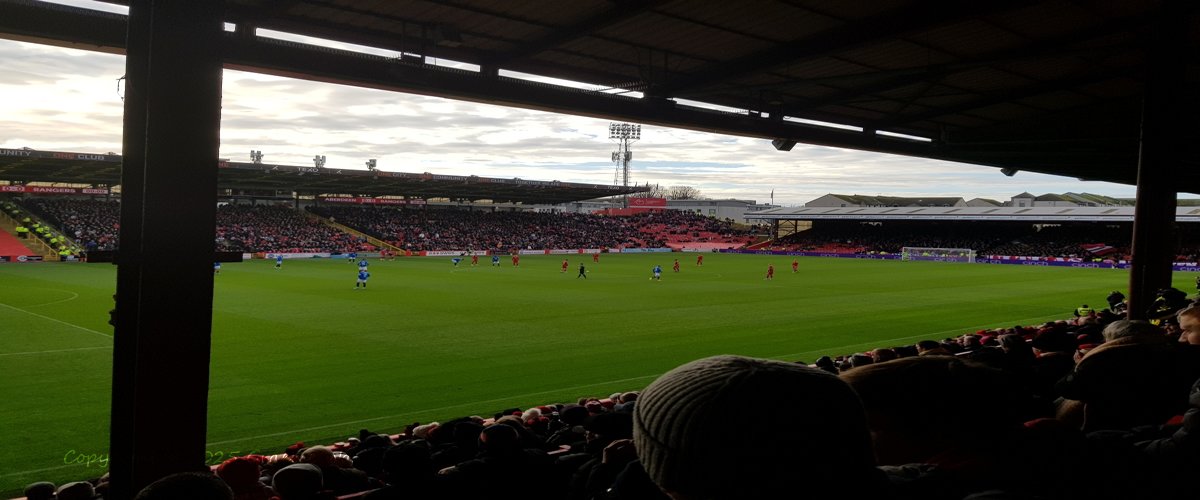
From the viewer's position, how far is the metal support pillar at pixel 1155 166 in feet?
31.5

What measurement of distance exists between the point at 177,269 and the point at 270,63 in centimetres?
238

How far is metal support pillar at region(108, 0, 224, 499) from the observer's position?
A: 4.41 meters

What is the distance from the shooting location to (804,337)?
58.7ft

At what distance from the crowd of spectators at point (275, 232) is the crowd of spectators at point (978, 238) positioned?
4256cm

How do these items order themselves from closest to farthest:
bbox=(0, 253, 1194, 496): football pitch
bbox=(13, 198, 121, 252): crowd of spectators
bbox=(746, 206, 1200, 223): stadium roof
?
→ bbox=(0, 253, 1194, 496): football pitch → bbox=(13, 198, 121, 252): crowd of spectators → bbox=(746, 206, 1200, 223): stadium roof

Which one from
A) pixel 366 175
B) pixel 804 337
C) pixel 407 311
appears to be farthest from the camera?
pixel 366 175

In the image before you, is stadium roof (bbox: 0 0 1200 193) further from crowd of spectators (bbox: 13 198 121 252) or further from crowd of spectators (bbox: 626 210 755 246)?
crowd of spectators (bbox: 626 210 755 246)

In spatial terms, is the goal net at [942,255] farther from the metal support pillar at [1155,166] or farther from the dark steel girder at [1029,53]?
the dark steel girder at [1029,53]

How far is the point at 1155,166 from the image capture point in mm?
10773

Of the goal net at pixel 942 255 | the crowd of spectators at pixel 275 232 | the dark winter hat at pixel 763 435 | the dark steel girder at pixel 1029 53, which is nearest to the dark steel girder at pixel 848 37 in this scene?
the dark steel girder at pixel 1029 53

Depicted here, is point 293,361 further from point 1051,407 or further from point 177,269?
point 1051,407

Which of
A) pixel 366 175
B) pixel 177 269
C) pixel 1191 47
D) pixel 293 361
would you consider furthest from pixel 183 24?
pixel 366 175

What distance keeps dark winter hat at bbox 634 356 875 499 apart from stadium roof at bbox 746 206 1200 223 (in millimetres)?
68392

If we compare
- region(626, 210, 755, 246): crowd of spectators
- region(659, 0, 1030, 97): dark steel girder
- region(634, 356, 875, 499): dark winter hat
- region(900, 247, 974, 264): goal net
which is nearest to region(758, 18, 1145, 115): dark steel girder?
region(659, 0, 1030, 97): dark steel girder
